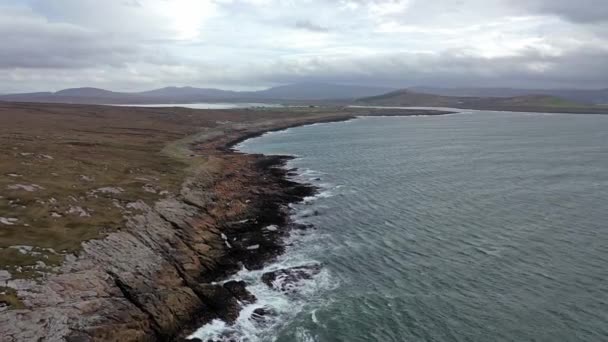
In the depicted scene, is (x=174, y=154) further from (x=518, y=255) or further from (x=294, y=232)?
(x=518, y=255)

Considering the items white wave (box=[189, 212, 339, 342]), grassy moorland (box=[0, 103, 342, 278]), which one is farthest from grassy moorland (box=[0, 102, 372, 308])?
white wave (box=[189, 212, 339, 342])

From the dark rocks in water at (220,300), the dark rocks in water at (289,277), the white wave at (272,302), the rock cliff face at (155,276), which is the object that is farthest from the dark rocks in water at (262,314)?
the dark rocks in water at (289,277)

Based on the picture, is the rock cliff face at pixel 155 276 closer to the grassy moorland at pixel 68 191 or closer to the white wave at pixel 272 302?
the white wave at pixel 272 302

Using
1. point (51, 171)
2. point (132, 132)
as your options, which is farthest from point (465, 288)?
point (132, 132)

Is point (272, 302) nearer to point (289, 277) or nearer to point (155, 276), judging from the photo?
point (289, 277)

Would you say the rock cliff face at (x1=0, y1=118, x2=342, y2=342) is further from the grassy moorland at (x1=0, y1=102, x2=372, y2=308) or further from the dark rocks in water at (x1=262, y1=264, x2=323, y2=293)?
the dark rocks in water at (x1=262, y1=264, x2=323, y2=293)

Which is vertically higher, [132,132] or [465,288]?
[132,132]
